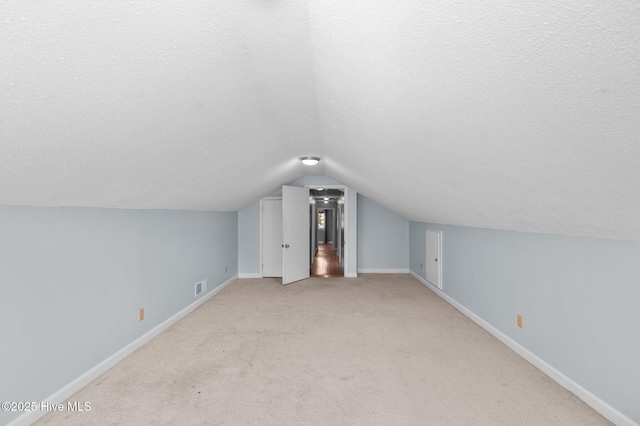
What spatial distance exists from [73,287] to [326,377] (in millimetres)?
2115

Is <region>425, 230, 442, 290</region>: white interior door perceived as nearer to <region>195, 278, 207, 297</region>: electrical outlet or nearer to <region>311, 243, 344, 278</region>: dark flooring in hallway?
<region>311, 243, 344, 278</region>: dark flooring in hallway

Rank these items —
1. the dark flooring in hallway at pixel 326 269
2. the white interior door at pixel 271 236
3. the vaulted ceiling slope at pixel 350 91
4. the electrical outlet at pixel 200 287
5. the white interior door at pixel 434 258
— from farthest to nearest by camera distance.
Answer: the dark flooring in hallway at pixel 326 269
the white interior door at pixel 271 236
the white interior door at pixel 434 258
the electrical outlet at pixel 200 287
the vaulted ceiling slope at pixel 350 91

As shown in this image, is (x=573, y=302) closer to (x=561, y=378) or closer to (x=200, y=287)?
(x=561, y=378)

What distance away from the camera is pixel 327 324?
3.56 m

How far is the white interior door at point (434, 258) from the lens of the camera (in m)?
4.74

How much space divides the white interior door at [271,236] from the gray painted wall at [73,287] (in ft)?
8.73

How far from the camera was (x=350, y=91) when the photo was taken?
1733mm

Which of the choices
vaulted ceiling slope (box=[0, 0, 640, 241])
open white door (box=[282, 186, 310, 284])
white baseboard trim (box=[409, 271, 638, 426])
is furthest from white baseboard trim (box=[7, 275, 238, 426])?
white baseboard trim (box=[409, 271, 638, 426])

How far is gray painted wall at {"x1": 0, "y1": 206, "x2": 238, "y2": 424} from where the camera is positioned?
179cm

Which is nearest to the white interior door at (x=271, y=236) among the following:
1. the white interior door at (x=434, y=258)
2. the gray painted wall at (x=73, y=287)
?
the gray painted wall at (x=73, y=287)

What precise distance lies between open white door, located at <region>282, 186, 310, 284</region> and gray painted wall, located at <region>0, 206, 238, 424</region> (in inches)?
88.1

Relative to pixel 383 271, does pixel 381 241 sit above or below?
above

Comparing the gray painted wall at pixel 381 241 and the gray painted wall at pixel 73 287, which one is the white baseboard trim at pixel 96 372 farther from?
the gray painted wall at pixel 381 241

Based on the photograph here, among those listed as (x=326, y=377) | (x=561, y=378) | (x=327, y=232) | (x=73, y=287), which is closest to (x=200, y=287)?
(x=73, y=287)
